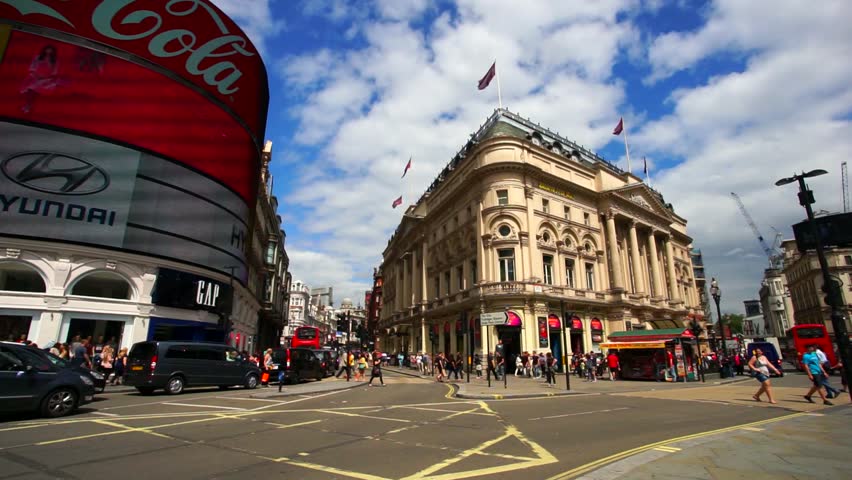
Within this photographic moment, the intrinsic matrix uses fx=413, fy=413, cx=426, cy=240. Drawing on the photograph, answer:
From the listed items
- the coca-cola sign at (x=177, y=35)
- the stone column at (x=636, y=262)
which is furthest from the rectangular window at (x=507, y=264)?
the coca-cola sign at (x=177, y=35)

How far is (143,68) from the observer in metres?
25.3

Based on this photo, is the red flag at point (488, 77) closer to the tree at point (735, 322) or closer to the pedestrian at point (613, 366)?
the pedestrian at point (613, 366)

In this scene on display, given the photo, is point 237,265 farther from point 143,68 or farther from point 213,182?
point 143,68

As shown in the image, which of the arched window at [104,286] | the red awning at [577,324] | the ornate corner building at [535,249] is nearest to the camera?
the arched window at [104,286]

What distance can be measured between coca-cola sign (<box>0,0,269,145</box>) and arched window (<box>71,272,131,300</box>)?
1345 cm

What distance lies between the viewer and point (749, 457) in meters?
5.97

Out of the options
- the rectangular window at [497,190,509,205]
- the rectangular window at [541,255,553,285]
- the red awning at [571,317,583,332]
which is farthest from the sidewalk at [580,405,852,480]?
the red awning at [571,317,583,332]

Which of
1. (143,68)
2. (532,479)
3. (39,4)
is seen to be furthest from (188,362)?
(39,4)

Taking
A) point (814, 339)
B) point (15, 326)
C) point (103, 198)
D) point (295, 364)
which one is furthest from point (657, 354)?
point (15, 326)

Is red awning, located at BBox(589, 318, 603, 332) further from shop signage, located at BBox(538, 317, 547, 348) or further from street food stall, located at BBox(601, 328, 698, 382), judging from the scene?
street food stall, located at BBox(601, 328, 698, 382)

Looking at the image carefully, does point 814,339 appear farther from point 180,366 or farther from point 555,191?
point 180,366

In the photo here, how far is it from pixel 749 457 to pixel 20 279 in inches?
1172

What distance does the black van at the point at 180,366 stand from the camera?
51.2 ft

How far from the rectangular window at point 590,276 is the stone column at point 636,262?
5.97 metres
